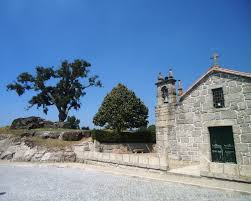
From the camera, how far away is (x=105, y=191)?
8391 millimetres

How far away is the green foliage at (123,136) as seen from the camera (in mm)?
22000

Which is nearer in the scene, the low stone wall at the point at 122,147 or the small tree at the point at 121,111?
the low stone wall at the point at 122,147

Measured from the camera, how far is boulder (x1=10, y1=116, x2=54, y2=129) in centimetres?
2562

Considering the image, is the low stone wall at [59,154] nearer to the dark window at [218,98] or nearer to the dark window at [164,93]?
the dark window at [164,93]

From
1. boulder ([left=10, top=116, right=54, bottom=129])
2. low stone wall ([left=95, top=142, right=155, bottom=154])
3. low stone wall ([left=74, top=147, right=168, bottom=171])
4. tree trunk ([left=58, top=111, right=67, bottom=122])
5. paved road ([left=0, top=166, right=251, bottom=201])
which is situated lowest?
paved road ([left=0, top=166, right=251, bottom=201])

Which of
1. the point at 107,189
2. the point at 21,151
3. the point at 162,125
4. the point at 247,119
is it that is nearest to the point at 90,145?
the point at 21,151

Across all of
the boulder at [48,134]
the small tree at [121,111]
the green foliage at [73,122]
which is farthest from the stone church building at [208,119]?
the green foliage at [73,122]

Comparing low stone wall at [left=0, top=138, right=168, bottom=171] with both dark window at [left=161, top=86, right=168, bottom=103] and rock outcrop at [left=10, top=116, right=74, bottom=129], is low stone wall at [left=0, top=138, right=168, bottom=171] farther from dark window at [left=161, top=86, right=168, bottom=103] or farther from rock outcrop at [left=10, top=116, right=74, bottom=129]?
dark window at [left=161, top=86, right=168, bottom=103]

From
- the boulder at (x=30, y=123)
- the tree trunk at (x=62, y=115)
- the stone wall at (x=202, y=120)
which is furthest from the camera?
the tree trunk at (x=62, y=115)

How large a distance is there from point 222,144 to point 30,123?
21.5 meters

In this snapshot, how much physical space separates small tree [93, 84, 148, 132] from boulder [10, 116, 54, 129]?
7567 millimetres

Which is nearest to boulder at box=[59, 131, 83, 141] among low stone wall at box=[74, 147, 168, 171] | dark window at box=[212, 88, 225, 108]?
low stone wall at box=[74, 147, 168, 171]

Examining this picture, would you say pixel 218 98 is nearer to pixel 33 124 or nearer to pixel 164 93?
pixel 164 93

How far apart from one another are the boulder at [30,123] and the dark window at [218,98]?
66.8 ft
